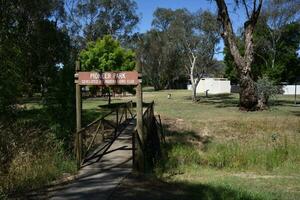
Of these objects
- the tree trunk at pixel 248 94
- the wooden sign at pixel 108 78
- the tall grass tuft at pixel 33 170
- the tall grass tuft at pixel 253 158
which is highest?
the wooden sign at pixel 108 78

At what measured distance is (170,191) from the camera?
29.3ft

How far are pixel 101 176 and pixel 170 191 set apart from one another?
2.07m

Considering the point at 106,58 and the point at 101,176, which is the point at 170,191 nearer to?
the point at 101,176

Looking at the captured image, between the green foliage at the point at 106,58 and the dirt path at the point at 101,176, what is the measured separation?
25433 mm

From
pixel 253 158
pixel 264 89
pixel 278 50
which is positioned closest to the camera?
pixel 253 158

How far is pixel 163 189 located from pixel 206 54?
1756 inches

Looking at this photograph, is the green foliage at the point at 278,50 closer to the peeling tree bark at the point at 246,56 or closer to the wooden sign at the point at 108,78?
the peeling tree bark at the point at 246,56

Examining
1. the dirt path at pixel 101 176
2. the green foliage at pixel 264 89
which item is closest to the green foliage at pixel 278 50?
the green foliage at pixel 264 89

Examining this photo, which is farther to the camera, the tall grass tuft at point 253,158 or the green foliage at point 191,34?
the green foliage at point 191,34

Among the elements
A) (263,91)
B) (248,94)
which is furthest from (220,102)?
(248,94)

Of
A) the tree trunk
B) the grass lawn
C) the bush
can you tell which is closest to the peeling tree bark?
the tree trunk

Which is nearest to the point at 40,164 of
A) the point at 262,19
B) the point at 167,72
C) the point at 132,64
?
the point at 132,64

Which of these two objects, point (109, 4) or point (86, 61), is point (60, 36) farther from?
point (109, 4)

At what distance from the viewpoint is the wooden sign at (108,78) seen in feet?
37.3
